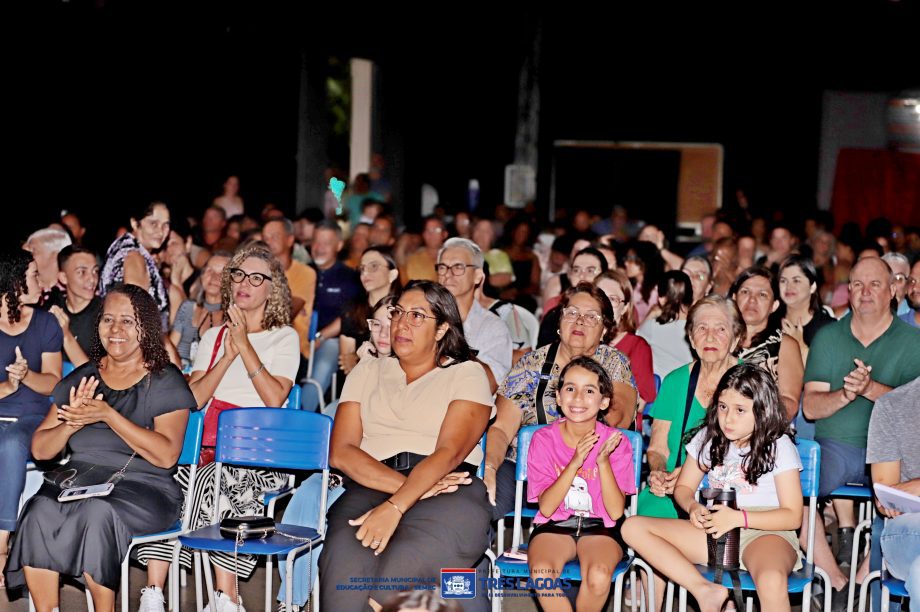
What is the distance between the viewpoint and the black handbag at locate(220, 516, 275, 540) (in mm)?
4008

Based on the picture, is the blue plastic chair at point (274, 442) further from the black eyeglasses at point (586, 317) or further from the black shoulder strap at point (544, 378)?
the black eyeglasses at point (586, 317)

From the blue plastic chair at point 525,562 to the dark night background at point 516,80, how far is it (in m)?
7.43

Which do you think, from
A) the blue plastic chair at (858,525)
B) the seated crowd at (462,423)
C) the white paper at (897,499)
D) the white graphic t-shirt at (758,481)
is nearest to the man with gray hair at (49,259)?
the seated crowd at (462,423)

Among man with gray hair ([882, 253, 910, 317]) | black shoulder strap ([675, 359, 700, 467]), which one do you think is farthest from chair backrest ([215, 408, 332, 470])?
man with gray hair ([882, 253, 910, 317])

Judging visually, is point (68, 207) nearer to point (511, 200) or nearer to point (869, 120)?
point (511, 200)

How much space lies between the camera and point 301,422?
14.3 feet

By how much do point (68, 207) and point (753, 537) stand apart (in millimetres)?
7018

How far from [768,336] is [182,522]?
8.67 ft

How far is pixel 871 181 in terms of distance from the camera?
15852 mm

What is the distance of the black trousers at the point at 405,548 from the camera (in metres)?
3.72

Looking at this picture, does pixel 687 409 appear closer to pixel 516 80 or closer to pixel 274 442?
pixel 274 442

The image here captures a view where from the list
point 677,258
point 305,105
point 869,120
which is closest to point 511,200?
point 305,105

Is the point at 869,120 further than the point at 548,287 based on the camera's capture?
Yes

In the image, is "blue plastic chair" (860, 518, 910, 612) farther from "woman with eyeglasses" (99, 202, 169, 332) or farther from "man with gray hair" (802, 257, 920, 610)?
"woman with eyeglasses" (99, 202, 169, 332)
